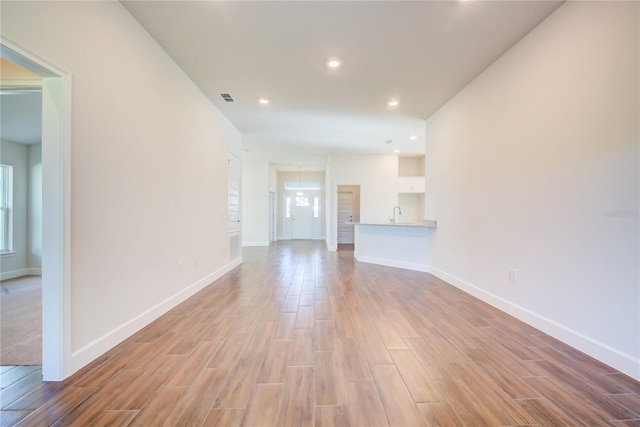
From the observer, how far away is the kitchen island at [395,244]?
479 centimetres

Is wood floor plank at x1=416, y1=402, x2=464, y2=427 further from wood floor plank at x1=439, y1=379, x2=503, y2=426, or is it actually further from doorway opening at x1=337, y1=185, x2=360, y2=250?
doorway opening at x1=337, y1=185, x2=360, y2=250

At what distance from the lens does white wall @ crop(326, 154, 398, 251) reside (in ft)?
25.6

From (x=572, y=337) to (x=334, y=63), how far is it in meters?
3.40

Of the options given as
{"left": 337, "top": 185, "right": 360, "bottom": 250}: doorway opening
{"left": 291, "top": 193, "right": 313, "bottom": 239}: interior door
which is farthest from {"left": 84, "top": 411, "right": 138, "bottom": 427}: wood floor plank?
{"left": 291, "top": 193, "right": 313, "bottom": 239}: interior door

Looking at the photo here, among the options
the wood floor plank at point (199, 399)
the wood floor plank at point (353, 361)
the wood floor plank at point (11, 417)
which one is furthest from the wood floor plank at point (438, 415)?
the wood floor plank at point (11, 417)

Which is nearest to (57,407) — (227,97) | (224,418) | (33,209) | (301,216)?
(224,418)

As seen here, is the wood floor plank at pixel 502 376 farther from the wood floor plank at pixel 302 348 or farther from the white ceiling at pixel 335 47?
the white ceiling at pixel 335 47

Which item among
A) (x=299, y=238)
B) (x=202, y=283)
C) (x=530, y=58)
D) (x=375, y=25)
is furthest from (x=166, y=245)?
(x=299, y=238)

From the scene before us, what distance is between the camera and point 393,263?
208 inches

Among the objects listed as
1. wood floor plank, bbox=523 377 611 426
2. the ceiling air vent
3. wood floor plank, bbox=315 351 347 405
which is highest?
the ceiling air vent

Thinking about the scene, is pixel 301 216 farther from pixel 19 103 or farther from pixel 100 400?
pixel 100 400

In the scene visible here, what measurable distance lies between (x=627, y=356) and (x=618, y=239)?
0.76 m

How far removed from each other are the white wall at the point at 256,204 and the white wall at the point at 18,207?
16.3ft

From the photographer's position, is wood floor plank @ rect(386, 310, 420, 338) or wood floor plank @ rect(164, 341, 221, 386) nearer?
wood floor plank @ rect(164, 341, 221, 386)
